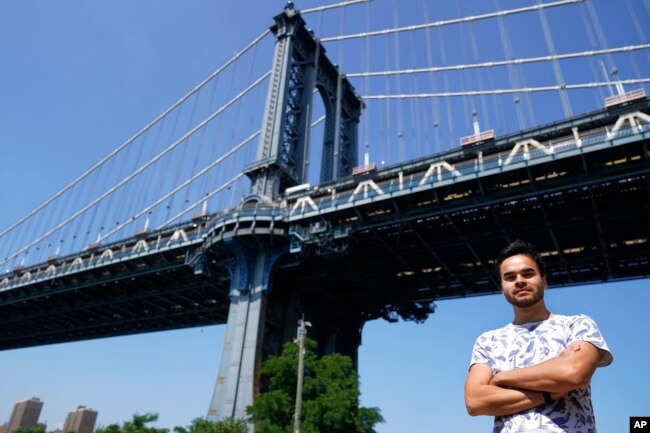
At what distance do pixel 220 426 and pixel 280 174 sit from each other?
19.3m

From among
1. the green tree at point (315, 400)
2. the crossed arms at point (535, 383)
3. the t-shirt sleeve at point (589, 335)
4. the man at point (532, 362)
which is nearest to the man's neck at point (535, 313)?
the man at point (532, 362)

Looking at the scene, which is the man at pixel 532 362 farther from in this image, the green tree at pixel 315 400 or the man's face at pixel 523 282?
the green tree at pixel 315 400

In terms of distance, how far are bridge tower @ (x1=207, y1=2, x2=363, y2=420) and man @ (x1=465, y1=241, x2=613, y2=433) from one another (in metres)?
30.8

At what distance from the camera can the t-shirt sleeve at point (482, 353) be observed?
335 cm

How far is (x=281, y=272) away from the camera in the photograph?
39781mm

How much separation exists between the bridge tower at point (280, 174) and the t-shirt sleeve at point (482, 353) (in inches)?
1206

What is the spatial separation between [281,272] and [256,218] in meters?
5.53

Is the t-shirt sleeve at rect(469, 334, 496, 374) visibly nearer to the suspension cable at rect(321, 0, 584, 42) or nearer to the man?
the man

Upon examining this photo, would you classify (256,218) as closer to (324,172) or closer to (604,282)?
(324,172)

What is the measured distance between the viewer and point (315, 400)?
2967 centimetres

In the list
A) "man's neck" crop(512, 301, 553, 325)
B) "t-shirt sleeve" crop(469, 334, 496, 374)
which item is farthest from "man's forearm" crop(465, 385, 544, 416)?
"man's neck" crop(512, 301, 553, 325)

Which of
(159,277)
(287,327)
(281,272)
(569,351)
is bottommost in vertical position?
(569,351)

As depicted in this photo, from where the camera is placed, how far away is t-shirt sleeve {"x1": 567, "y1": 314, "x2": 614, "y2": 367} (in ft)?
10.0

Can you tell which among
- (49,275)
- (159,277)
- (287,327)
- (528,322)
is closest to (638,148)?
(287,327)
